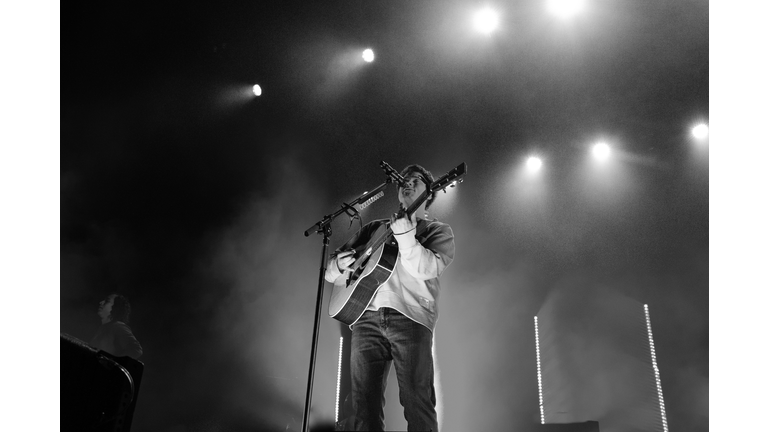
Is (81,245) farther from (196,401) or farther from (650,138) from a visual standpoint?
(650,138)

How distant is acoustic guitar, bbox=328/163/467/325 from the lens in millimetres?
2367

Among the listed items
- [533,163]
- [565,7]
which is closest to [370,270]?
[533,163]

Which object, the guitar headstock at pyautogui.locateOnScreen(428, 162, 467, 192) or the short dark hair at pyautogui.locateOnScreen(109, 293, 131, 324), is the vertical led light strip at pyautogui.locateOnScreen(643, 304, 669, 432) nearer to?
the guitar headstock at pyautogui.locateOnScreen(428, 162, 467, 192)

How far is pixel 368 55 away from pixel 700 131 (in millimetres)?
2253

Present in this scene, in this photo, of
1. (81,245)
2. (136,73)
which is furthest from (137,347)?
(136,73)

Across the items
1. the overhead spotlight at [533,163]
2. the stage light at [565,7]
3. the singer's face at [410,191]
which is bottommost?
the singer's face at [410,191]

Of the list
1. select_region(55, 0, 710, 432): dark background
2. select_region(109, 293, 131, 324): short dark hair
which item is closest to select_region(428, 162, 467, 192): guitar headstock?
select_region(55, 0, 710, 432): dark background

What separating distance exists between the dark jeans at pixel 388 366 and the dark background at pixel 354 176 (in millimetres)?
1132

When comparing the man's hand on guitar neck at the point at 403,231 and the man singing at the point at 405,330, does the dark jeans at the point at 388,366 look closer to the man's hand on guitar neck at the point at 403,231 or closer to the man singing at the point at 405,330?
the man singing at the point at 405,330

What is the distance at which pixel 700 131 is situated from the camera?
3.25 m

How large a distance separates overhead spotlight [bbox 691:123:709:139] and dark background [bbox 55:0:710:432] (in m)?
0.08

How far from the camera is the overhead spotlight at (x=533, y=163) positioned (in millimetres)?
3561

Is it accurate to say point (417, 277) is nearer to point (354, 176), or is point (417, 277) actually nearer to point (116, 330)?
point (354, 176)

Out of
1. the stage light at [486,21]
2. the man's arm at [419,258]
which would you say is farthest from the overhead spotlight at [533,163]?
the man's arm at [419,258]
